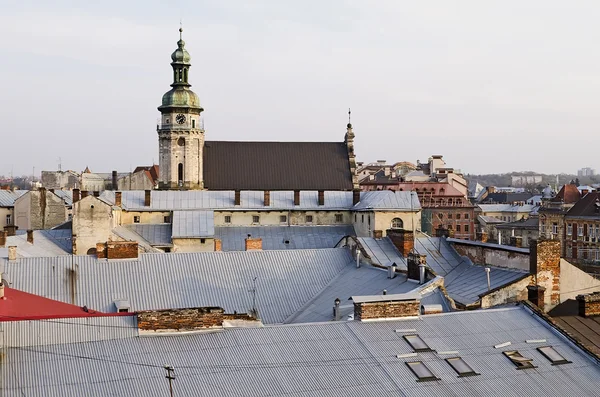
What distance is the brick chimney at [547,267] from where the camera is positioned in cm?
2905

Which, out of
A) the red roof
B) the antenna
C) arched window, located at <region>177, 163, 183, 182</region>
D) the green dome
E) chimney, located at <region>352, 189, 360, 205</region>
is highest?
the green dome

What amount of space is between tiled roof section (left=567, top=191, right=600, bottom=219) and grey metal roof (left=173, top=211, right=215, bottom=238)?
41.2m

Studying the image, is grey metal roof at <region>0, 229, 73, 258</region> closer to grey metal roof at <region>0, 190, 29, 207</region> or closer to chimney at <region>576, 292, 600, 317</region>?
chimney at <region>576, 292, 600, 317</region>

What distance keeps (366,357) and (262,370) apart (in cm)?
247

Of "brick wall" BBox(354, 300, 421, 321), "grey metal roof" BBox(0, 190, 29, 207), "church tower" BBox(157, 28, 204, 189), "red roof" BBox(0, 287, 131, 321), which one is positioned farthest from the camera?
"grey metal roof" BBox(0, 190, 29, 207)

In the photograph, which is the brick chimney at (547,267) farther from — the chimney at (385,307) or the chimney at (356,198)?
the chimney at (356,198)

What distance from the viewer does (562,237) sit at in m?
83.5

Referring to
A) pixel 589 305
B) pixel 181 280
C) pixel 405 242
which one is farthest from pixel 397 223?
pixel 589 305

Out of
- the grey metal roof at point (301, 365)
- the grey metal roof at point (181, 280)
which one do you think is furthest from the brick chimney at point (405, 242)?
the grey metal roof at point (301, 365)

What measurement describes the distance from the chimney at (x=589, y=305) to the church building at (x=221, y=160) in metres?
53.7

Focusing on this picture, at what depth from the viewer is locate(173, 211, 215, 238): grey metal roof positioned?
182ft

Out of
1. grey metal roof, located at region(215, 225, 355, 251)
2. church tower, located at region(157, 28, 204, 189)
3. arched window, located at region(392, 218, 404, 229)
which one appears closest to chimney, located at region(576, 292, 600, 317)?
grey metal roof, located at region(215, 225, 355, 251)

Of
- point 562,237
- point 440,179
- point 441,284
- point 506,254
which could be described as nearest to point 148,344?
point 441,284

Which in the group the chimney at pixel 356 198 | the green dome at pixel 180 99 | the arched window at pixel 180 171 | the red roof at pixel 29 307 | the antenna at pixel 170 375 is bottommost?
the antenna at pixel 170 375
